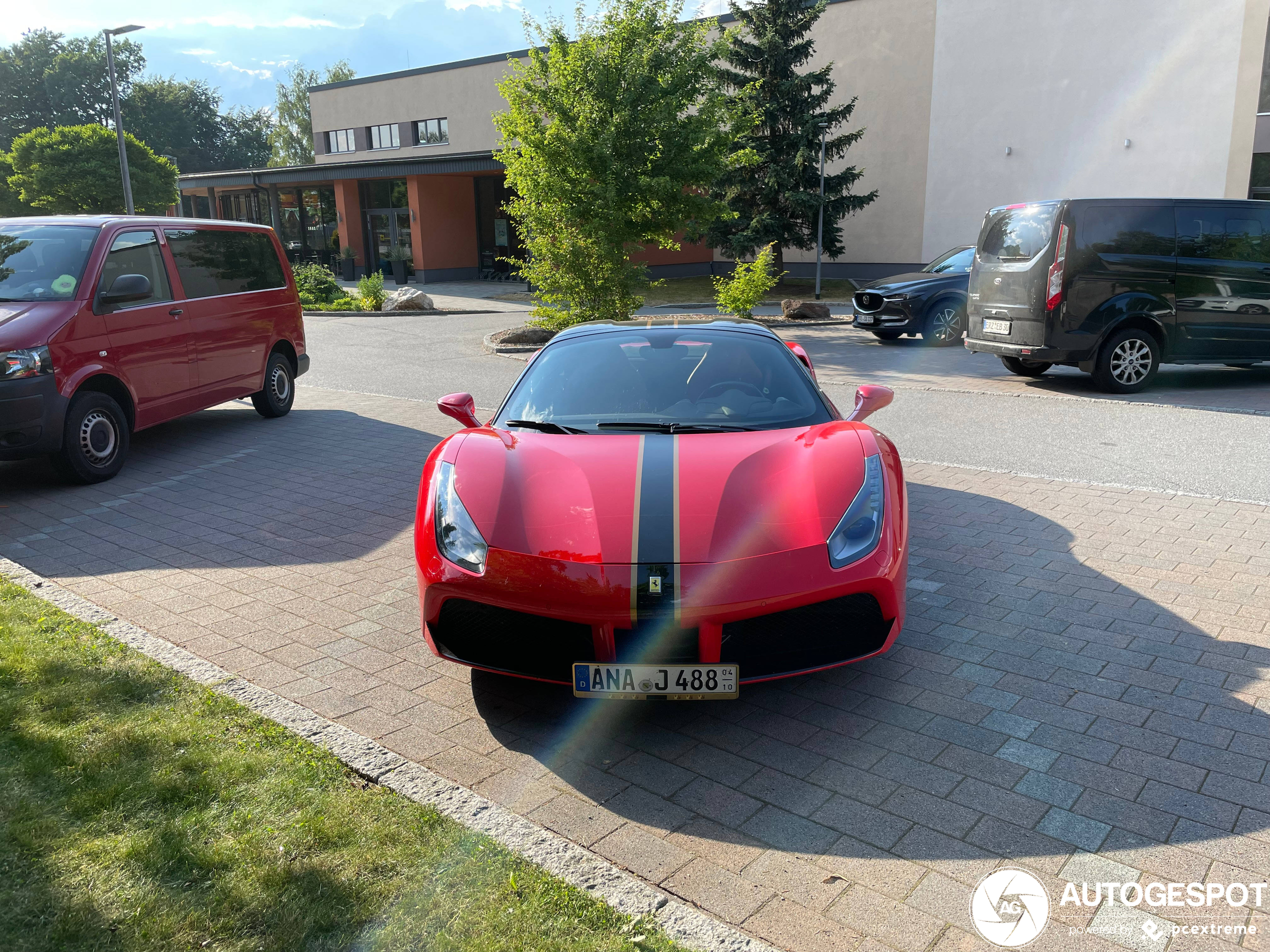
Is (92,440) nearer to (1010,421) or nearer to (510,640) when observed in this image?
(510,640)

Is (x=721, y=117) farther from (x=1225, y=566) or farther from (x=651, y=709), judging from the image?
(x=651, y=709)

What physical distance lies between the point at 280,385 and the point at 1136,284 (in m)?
9.72

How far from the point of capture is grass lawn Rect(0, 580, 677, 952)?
244 centimetres

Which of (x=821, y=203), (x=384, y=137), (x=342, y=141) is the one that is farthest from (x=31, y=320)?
(x=342, y=141)

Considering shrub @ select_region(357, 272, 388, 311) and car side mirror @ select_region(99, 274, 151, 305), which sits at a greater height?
car side mirror @ select_region(99, 274, 151, 305)

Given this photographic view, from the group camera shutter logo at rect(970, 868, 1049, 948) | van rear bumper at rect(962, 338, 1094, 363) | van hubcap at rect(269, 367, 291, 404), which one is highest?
van rear bumper at rect(962, 338, 1094, 363)

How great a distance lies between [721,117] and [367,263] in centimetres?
2299

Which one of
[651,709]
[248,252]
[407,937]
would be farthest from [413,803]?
[248,252]

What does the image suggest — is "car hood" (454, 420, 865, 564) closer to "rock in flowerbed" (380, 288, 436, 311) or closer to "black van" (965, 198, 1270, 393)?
"black van" (965, 198, 1270, 393)

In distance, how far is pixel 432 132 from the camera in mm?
39562

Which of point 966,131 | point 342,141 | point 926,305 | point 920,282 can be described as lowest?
point 926,305

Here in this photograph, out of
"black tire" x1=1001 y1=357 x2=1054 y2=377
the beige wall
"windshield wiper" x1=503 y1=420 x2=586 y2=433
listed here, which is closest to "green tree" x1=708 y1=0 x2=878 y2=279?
the beige wall

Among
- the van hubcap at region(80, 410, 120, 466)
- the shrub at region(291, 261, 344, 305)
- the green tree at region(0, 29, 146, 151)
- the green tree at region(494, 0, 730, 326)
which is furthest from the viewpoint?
the green tree at region(0, 29, 146, 151)

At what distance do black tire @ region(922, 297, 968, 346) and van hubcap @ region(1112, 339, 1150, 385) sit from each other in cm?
518
